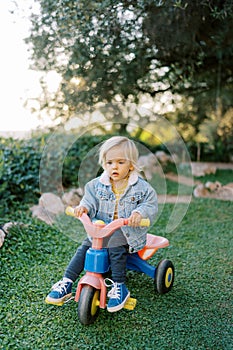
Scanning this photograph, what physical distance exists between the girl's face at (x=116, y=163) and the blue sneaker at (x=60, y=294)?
0.65m

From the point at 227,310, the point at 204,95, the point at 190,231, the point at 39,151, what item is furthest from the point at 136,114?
the point at 204,95

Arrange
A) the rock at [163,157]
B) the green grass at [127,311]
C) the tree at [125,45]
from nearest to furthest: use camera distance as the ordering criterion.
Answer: the green grass at [127,311] → the tree at [125,45] → the rock at [163,157]

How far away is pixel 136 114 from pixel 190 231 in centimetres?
122

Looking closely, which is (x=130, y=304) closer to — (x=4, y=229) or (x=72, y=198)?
(x=4, y=229)

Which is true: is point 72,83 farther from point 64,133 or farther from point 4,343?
point 4,343

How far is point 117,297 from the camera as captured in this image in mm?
2480

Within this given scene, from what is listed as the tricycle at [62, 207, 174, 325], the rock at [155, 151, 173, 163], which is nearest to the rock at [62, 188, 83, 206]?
the tricycle at [62, 207, 174, 325]

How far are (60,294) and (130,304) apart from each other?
1.24 ft

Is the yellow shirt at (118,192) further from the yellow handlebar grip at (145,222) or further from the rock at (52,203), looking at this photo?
the rock at (52,203)

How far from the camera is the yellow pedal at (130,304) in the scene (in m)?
2.54

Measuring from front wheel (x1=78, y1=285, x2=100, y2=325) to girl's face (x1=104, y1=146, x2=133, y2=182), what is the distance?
0.63m

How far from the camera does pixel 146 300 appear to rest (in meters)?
2.73

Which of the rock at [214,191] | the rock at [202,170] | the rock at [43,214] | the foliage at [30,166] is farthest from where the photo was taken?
the rock at [202,170]

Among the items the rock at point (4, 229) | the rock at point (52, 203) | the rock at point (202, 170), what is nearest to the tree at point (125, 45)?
the rock at point (52, 203)
